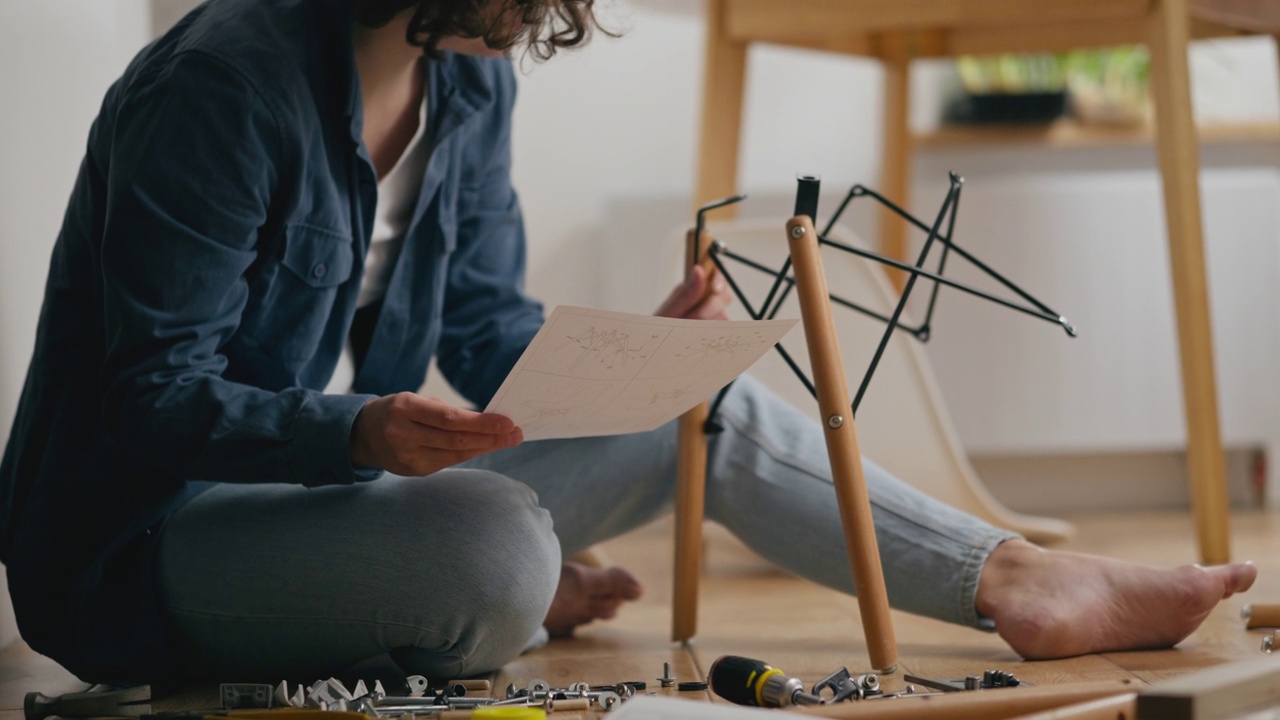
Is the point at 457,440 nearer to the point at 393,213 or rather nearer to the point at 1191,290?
the point at 393,213

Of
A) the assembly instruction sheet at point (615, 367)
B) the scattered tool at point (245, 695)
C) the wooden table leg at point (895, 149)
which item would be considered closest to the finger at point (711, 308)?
the assembly instruction sheet at point (615, 367)

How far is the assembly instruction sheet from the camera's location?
0.73m

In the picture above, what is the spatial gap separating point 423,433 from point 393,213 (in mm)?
316

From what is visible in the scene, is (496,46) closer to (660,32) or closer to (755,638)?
Answer: (755,638)

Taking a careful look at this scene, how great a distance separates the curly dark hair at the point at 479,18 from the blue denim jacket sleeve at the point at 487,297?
24cm

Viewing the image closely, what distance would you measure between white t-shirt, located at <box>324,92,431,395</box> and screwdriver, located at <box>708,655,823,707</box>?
1.29ft

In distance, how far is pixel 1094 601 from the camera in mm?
933

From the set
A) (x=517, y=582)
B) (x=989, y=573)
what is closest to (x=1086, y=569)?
(x=989, y=573)

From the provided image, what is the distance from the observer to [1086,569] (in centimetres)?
95

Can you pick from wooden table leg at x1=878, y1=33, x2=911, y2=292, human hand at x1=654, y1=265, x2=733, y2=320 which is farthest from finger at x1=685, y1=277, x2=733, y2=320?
wooden table leg at x1=878, y1=33, x2=911, y2=292

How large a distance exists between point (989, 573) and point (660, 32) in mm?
1218

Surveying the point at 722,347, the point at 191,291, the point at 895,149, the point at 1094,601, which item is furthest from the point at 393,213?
the point at 895,149

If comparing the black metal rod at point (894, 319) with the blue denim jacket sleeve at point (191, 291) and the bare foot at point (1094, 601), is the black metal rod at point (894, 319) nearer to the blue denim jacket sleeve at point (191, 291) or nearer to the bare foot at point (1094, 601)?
the bare foot at point (1094, 601)

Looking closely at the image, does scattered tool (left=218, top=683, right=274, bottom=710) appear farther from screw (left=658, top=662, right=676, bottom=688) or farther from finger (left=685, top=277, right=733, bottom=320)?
finger (left=685, top=277, right=733, bottom=320)
